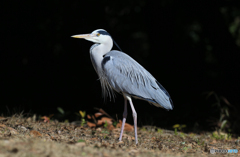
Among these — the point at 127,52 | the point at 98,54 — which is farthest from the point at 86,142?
the point at 127,52

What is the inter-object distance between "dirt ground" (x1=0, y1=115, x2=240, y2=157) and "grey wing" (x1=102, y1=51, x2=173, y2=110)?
71 cm

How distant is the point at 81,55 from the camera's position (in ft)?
26.0

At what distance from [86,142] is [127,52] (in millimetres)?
4410

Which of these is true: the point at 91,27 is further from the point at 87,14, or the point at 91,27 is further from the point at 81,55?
the point at 81,55

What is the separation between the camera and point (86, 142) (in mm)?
3953

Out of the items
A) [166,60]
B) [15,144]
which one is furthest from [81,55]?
[15,144]

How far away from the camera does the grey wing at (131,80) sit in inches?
194

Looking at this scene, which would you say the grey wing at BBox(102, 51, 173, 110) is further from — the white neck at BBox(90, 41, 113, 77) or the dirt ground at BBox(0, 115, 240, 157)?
the dirt ground at BBox(0, 115, 240, 157)

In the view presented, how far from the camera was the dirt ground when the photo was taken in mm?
3004

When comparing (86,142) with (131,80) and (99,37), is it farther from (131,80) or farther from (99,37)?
(99,37)

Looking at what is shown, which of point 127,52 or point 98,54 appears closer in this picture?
point 98,54

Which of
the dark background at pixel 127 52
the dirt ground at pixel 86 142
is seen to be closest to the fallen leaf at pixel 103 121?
the dirt ground at pixel 86 142

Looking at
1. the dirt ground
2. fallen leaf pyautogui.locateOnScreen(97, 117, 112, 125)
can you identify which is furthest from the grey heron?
fallen leaf pyautogui.locateOnScreen(97, 117, 112, 125)

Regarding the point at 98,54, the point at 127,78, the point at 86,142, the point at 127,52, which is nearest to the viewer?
the point at 86,142
